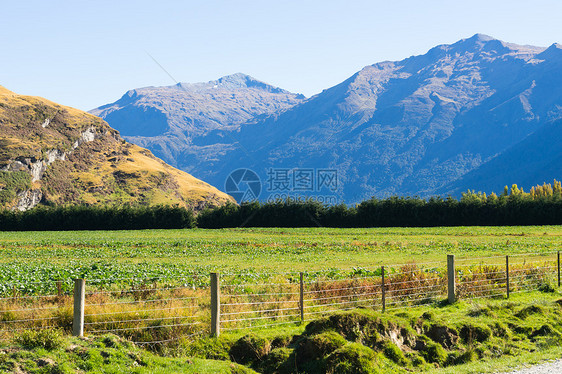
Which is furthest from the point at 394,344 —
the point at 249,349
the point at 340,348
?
the point at 249,349

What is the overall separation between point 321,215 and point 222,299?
72216 mm

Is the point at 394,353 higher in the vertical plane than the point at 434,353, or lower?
higher

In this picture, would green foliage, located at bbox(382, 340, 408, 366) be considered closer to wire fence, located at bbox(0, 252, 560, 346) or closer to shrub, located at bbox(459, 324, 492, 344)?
shrub, located at bbox(459, 324, 492, 344)

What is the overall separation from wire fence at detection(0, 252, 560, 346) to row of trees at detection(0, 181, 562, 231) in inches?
2338

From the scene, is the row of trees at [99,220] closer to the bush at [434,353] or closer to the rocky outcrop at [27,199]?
the bush at [434,353]

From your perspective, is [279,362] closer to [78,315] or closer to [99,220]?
[78,315]

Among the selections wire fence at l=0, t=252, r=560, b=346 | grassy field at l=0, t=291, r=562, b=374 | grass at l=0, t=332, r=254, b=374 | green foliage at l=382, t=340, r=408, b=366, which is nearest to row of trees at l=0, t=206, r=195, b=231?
wire fence at l=0, t=252, r=560, b=346

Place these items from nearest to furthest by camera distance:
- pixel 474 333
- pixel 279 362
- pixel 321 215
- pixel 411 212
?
pixel 279 362 → pixel 474 333 → pixel 411 212 → pixel 321 215

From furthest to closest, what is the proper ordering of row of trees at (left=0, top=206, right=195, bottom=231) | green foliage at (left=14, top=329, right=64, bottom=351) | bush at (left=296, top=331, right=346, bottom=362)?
row of trees at (left=0, top=206, right=195, bottom=231), bush at (left=296, top=331, right=346, bottom=362), green foliage at (left=14, top=329, right=64, bottom=351)

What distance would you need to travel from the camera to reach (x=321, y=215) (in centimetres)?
8638

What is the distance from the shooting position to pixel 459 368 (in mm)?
11336

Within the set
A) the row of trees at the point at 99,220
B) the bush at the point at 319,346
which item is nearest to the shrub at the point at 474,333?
the bush at the point at 319,346

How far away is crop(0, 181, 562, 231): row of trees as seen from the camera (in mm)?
78312

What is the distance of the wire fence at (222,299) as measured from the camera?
39.5 ft
